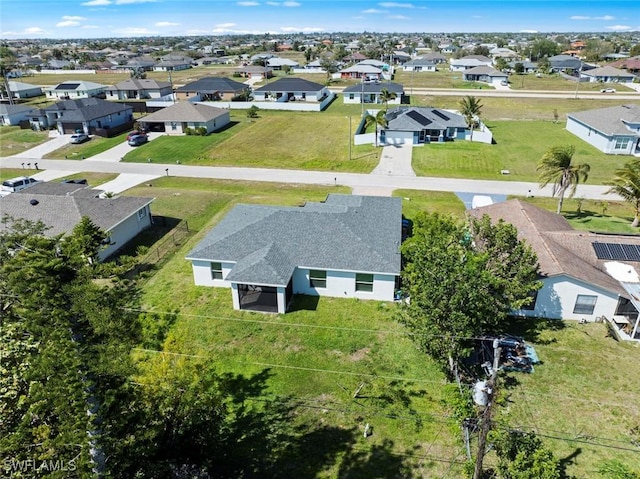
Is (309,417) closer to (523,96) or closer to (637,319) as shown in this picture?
(637,319)

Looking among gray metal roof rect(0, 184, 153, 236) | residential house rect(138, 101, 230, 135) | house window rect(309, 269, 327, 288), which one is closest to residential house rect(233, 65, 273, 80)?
residential house rect(138, 101, 230, 135)

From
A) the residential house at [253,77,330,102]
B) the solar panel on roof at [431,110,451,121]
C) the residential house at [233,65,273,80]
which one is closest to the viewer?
the solar panel on roof at [431,110,451,121]

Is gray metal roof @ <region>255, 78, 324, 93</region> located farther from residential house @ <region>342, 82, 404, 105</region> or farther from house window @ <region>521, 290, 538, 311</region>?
house window @ <region>521, 290, 538, 311</region>

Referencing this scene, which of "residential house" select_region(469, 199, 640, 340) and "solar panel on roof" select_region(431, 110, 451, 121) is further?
"solar panel on roof" select_region(431, 110, 451, 121)

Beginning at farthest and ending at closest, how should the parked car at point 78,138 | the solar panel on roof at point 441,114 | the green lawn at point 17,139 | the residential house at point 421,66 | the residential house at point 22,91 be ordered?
the residential house at point 421,66, the residential house at point 22,91, the solar panel on roof at point 441,114, the parked car at point 78,138, the green lawn at point 17,139

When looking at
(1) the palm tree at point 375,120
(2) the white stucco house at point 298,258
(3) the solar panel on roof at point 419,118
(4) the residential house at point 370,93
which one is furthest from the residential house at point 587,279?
(4) the residential house at point 370,93

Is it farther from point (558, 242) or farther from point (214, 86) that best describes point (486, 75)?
point (558, 242)

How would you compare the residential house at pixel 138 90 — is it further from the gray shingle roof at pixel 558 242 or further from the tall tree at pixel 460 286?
the tall tree at pixel 460 286
